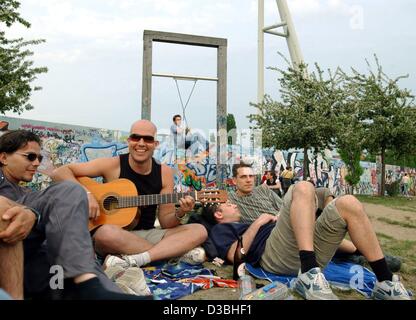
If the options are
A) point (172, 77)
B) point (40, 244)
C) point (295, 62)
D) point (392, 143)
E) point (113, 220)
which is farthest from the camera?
point (392, 143)

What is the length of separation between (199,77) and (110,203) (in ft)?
15.5

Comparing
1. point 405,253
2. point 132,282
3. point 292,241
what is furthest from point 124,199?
point 405,253

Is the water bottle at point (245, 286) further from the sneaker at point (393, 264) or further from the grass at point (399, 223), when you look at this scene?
the grass at point (399, 223)

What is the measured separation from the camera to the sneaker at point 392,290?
2463mm

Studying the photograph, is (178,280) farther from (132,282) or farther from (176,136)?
(176,136)

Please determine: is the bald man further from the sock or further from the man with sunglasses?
the man with sunglasses

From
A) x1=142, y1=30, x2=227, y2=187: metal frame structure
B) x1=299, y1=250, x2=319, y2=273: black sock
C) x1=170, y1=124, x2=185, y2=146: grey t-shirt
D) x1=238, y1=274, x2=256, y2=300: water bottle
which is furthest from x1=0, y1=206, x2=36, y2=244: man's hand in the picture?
x1=170, y1=124, x2=185, y2=146: grey t-shirt

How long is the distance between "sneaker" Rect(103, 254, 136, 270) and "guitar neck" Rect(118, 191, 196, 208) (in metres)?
0.51

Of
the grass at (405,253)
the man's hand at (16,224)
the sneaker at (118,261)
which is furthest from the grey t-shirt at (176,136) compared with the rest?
the man's hand at (16,224)

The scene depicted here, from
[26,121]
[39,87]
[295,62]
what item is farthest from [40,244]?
[295,62]

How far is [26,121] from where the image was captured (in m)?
10.7

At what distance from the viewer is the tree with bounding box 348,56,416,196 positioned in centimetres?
Answer: 1942

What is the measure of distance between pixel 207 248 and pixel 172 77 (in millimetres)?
5162
